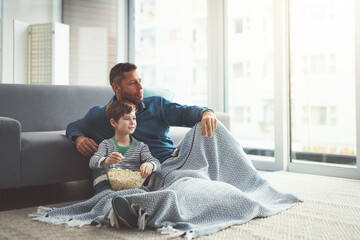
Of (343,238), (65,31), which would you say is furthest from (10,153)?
(65,31)

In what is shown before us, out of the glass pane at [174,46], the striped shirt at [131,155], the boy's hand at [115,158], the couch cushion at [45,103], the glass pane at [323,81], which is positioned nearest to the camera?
the boy's hand at [115,158]

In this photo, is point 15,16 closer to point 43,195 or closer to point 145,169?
point 43,195

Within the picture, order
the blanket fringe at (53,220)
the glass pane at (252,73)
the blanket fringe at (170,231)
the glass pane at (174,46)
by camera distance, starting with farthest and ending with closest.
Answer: the glass pane at (174,46) < the glass pane at (252,73) < the blanket fringe at (53,220) < the blanket fringe at (170,231)

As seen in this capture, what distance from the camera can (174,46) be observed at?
4.21 meters

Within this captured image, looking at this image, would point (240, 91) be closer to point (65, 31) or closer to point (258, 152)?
point (258, 152)

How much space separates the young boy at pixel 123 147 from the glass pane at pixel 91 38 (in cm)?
296

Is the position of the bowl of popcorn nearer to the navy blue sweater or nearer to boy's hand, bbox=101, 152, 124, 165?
boy's hand, bbox=101, 152, 124, 165

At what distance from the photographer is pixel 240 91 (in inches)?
144

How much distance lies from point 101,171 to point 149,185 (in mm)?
236

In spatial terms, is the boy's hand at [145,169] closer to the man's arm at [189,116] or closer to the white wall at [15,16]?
the man's arm at [189,116]

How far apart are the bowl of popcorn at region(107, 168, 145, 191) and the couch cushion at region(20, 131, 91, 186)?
1.29 ft

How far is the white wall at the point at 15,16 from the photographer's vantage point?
13.8ft

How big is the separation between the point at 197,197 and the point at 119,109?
592 millimetres

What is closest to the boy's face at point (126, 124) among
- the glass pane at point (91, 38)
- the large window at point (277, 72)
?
the large window at point (277, 72)
